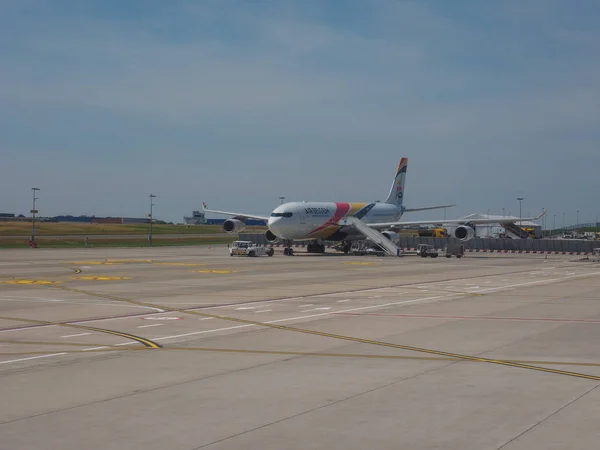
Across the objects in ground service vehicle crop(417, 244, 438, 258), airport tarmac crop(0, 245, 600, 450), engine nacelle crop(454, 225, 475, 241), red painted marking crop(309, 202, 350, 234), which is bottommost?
airport tarmac crop(0, 245, 600, 450)

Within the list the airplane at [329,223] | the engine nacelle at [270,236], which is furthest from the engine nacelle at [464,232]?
the engine nacelle at [270,236]

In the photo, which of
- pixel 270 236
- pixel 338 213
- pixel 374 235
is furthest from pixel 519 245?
pixel 270 236

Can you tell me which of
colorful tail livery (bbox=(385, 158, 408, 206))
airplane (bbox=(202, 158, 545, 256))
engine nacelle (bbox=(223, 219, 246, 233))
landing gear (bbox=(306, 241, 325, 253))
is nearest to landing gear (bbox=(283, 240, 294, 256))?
airplane (bbox=(202, 158, 545, 256))

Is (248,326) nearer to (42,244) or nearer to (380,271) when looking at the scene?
(380,271)

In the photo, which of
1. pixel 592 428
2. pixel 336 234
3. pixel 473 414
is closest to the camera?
pixel 592 428

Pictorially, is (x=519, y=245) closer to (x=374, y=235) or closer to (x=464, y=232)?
(x=464, y=232)

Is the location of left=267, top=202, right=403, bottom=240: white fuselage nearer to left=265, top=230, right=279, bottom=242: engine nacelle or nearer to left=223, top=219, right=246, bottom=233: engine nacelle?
left=265, top=230, right=279, bottom=242: engine nacelle

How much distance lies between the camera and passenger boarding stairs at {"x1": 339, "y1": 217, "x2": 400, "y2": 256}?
70.5m

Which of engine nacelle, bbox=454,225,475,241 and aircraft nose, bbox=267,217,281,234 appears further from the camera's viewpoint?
engine nacelle, bbox=454,225,475,241

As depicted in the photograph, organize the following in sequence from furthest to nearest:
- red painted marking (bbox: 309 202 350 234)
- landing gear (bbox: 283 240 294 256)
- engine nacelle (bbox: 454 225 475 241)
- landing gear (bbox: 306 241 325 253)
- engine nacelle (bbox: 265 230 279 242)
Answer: landing gear (bbox: 306 241 325 253), engine nacelle (bbox: 265 230 279 242), engine nacelle (bbox: 454 225 475 241), red painted marking (bbox: 309 202 350 234), landing gear (bbox: 283 240 294 256)

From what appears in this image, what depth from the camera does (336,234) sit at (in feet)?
245

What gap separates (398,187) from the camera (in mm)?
89062

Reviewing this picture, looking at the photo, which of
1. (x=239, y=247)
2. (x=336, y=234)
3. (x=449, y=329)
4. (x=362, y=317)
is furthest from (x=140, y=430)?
(x=336, y=234)

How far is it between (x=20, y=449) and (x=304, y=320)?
1373cm
